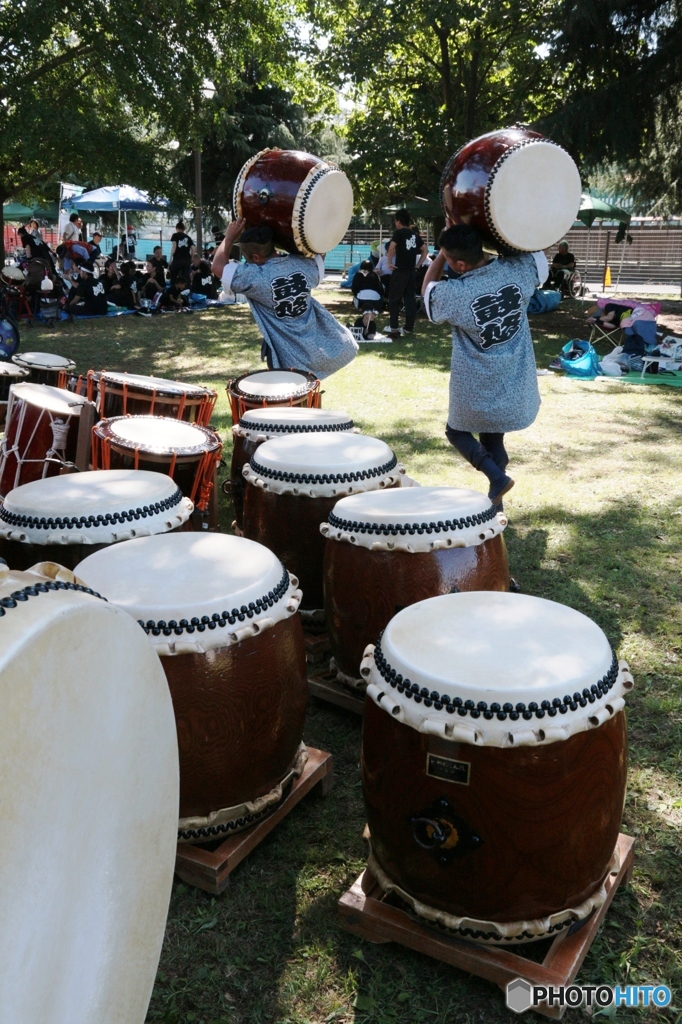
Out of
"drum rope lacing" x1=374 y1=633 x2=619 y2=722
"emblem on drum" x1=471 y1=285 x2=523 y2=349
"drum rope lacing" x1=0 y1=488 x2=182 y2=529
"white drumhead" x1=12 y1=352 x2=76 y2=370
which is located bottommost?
"drum rope lacing" x1=374 y1=633 x2=619 y2=722

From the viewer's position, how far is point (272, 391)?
371 centimetres

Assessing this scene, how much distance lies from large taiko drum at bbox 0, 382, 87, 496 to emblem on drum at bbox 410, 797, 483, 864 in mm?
2195

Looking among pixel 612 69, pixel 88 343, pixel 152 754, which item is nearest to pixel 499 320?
pixel 152 754

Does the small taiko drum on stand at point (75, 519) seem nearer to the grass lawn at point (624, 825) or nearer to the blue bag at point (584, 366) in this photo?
the grass lawn at point (624, 825)

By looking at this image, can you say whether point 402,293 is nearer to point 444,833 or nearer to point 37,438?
point 37,438

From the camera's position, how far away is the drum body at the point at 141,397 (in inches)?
135

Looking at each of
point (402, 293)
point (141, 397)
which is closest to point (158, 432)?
point (141, 397)

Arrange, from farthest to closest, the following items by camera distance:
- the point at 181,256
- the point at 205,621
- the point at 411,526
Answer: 1. the point at 181,256
2. the point at 411,526
3. the point at 205,621

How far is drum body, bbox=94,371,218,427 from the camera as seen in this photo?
3433 mm

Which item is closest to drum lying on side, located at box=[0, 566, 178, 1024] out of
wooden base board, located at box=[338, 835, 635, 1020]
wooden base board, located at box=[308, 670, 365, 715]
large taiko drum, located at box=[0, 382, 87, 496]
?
wooden base board, located at box=[338, 835, 635, 1020]

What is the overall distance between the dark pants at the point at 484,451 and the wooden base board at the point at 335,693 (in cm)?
137

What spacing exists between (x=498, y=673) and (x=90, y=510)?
1.27 metres

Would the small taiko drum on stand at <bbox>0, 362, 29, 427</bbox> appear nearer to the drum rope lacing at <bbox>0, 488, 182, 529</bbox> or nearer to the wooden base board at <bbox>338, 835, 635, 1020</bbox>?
the drum rope lacing at <bbox>0, 488, 182, 529</bbox>

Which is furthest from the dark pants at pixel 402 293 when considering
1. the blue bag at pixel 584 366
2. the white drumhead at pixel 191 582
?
the white drumhead at pixel 191 582
